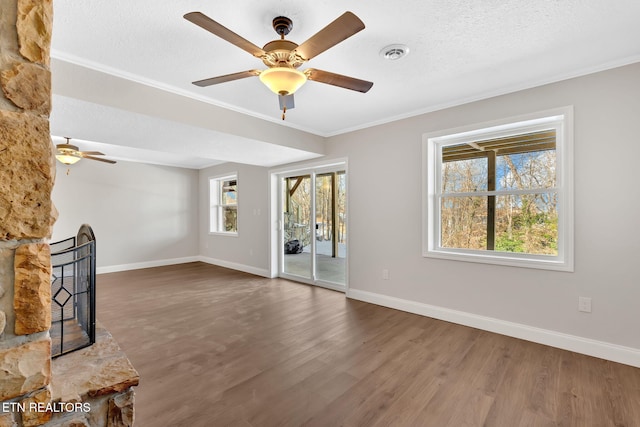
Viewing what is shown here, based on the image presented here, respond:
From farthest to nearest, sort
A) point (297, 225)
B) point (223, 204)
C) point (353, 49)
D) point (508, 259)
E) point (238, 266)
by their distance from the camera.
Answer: point (223, 204) → point (238, 266) → point (297, 225) → point (508, 259) → point (353, 49)

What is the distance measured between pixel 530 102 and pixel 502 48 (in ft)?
3.01

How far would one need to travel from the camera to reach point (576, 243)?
8.82 ft

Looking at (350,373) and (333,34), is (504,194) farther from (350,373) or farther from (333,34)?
(333,34)

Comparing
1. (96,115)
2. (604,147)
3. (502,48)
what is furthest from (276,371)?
(604,147)

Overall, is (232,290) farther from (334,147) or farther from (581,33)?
(581,33)

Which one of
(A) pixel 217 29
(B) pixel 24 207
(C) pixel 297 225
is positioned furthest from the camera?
(C) pixel 297 225

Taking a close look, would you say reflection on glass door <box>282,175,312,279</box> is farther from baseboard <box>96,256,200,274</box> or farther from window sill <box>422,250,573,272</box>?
baseboard <box>96,256,200,274</box>

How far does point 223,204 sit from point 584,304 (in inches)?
262

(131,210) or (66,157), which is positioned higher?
(66,157)

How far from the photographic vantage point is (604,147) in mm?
2559

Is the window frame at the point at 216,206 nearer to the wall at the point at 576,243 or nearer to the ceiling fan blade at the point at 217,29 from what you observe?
the wall at the point at 576,243

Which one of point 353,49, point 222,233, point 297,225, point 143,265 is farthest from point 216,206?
point 353,49

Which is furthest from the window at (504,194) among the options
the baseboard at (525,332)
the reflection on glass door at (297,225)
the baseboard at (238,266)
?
the baseboard at (238,266)

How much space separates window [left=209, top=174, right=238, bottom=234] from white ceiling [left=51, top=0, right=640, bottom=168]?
347 centimetres
